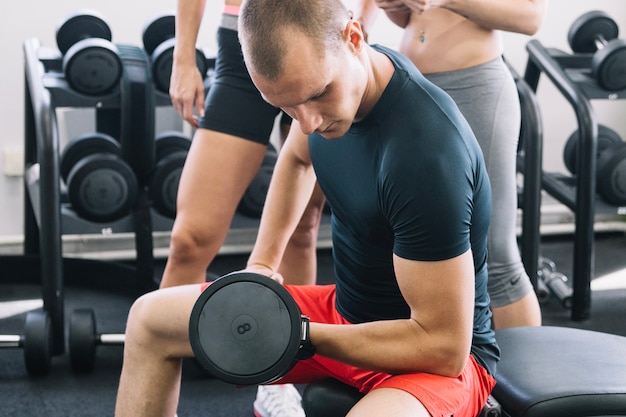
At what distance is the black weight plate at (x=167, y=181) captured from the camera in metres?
2.79

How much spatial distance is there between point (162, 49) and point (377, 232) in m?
1.55

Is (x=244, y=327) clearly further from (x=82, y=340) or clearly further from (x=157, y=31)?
(x=157, y=31)

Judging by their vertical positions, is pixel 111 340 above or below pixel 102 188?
below

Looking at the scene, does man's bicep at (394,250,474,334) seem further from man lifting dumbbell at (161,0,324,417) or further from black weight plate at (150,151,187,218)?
black weight plate at (150,151,187,218)

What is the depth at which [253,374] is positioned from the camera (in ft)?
4.20

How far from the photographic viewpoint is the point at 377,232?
139 centimetres

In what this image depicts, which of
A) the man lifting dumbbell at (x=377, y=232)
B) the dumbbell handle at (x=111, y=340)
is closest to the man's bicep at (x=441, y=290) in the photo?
the man lifting dumbbell at (x=377, y=232)

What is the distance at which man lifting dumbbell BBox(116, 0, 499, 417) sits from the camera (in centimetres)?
126

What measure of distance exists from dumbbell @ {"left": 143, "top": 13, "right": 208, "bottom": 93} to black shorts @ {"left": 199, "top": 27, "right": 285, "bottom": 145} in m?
0.68

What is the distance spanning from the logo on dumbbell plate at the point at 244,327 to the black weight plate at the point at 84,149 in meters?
1.70

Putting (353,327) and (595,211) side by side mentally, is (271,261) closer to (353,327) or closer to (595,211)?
(353,327)

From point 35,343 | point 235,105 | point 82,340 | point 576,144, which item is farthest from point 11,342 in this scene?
point 576,144

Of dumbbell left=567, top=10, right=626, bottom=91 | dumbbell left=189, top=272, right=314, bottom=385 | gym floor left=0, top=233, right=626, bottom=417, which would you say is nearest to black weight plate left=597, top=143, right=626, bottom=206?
dumbbell left=567, top=10, right=626, bottom=91

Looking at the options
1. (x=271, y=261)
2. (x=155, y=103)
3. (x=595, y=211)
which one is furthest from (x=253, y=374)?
(x=595, y=211)
